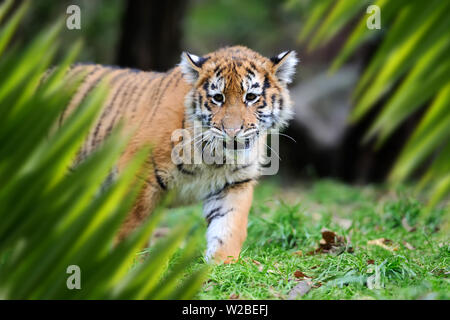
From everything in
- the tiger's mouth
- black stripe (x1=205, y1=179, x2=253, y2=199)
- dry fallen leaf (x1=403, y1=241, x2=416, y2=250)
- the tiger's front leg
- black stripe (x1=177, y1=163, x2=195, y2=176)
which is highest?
the tiger's mouth

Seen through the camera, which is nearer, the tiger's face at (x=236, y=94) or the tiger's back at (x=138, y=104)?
the tiger's face at (x=236, y=94)

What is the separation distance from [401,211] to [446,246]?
1.39 m

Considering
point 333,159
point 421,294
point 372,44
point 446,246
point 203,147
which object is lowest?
point 421,294

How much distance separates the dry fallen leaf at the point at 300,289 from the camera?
2.91 metres

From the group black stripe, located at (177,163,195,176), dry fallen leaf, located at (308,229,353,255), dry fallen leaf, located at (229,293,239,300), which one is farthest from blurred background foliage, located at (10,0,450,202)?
dry fallen leaf, located at (229,293,239,300)

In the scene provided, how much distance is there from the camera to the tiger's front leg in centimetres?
424

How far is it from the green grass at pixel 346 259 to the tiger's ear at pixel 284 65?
3.72ft

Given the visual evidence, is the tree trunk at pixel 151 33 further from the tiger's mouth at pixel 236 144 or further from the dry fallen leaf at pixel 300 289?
the dry fallen leaf at pixel 300 289

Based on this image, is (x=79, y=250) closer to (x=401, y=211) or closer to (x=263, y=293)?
(x=263, y=293)

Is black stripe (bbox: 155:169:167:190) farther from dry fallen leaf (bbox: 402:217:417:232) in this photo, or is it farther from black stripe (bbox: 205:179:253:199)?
dry fallen leaf (bbox: 402:217:417:232)

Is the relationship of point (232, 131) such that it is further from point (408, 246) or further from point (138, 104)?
point (408, 246)

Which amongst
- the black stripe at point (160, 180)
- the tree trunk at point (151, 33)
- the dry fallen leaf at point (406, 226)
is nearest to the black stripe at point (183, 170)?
the black stripe at point (160, 180)

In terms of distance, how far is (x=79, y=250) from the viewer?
3.64ft

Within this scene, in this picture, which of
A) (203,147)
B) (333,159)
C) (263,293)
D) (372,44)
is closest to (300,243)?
(203,147)
